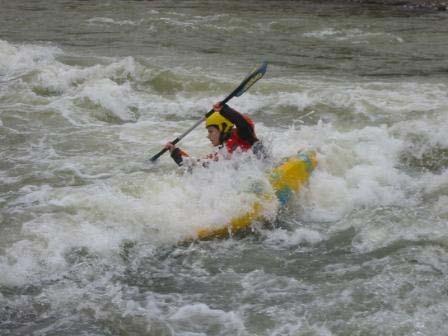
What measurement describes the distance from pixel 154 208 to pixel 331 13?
15.3m

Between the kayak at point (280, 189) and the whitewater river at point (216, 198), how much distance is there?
9 cm

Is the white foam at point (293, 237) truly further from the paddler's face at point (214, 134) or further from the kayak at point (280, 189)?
the paddler's face at point (214, 134)

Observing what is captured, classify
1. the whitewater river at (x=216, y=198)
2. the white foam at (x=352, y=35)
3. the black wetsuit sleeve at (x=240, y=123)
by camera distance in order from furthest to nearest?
the white foam at (x=352, y=35) → the black wetsuit sleeve at (x=240, y=123) → the whitewater river at (x=216, y=198)

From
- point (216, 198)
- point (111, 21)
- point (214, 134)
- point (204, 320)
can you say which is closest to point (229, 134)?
point (214, 134)

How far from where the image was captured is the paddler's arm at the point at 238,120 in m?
6.86

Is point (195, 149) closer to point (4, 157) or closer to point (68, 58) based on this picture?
point (4, 157)

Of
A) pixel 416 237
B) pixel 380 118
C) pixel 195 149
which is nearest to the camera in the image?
pixel 416 237

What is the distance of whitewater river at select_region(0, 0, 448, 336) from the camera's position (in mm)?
4992

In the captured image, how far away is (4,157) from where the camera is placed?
341 inches

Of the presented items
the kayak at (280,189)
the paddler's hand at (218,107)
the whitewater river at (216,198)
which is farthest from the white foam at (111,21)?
the paddler's hand at (218,107)

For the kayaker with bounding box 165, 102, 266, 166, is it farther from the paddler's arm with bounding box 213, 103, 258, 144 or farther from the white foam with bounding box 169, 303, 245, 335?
the white foam with bounding box 169, 303, 245, 335

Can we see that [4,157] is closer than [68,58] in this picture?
Yes

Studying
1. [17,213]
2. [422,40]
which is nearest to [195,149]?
[17,213]

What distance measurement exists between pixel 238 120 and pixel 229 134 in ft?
0.80
